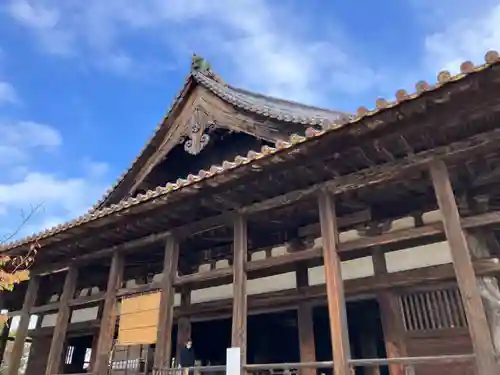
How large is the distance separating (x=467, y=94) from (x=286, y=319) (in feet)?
24.7

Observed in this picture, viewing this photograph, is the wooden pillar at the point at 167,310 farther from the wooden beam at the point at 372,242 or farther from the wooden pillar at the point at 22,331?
the wooden pillar at the point at 22,331

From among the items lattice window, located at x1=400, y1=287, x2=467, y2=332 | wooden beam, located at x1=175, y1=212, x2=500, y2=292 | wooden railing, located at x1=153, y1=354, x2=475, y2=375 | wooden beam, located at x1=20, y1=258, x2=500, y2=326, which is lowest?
wooden railing, located at x1=153, y1=354, x2=475, y2=375

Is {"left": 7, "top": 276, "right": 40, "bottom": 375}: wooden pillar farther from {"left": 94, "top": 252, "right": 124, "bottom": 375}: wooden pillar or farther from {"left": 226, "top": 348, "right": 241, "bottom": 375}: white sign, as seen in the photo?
{"left": 226, "top": 348, "right": 241, "bottom": 375}: white sign

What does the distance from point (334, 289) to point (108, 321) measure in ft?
15.6

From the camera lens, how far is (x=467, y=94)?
4.95 meters

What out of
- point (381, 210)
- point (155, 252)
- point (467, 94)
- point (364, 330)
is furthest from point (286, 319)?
point (467, 94)

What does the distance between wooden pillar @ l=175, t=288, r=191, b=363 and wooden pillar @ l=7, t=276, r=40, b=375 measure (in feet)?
11.8

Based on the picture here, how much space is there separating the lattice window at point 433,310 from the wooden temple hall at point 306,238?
0.07ft

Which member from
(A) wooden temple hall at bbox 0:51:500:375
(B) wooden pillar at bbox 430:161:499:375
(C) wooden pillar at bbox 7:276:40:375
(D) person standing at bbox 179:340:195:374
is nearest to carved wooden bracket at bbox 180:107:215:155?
(A) wooden temple hall at bbox 0:51:500:375

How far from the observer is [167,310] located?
7.78 metres

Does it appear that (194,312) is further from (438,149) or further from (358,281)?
(438,149)

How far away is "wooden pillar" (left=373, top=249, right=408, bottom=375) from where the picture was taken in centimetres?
698

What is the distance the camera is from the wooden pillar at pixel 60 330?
9.02 metres

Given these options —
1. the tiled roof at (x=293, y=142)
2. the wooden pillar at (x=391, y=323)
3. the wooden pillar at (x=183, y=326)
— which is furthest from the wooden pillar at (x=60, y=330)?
the wooden pillar at (x=391, y=323)
